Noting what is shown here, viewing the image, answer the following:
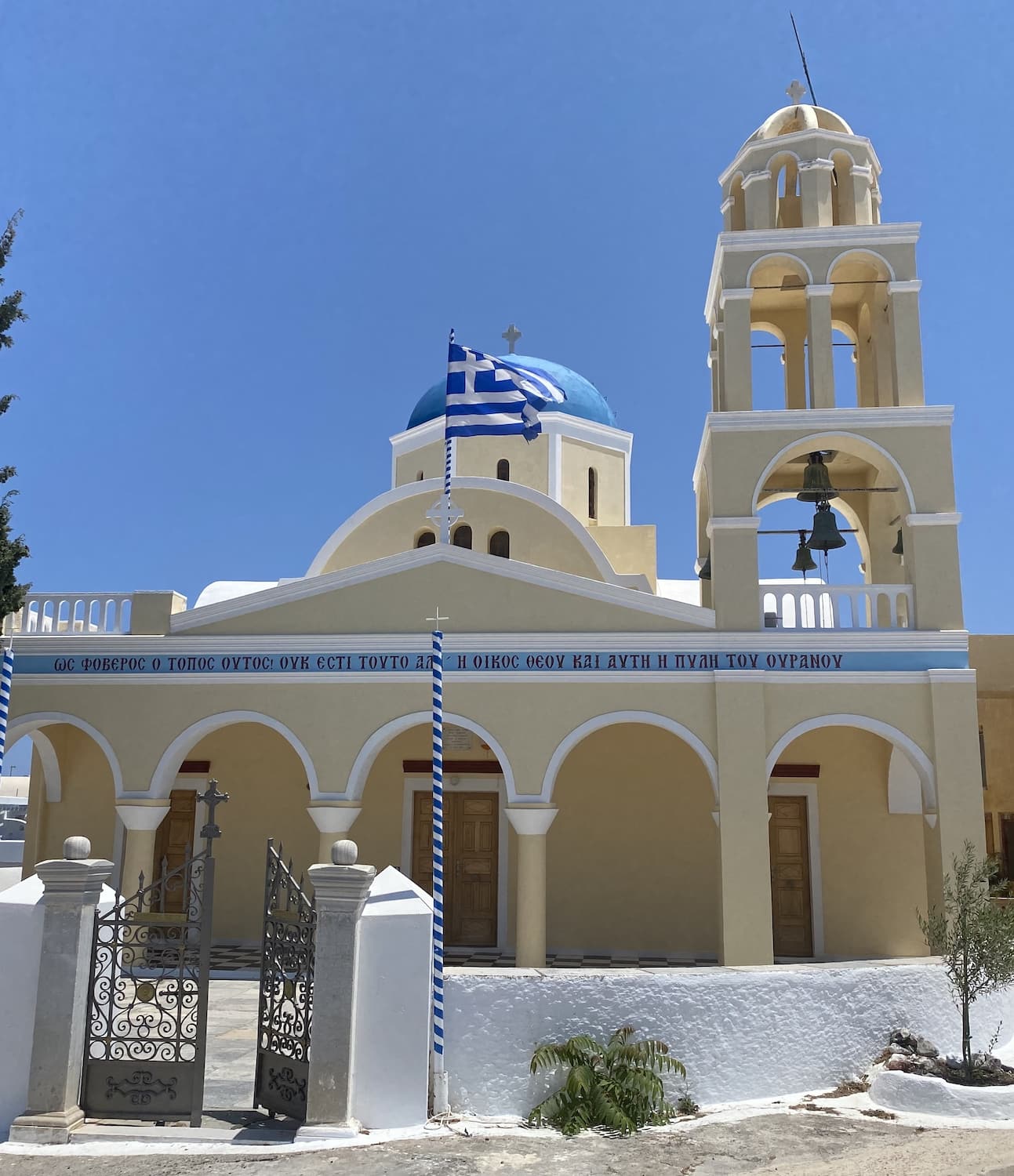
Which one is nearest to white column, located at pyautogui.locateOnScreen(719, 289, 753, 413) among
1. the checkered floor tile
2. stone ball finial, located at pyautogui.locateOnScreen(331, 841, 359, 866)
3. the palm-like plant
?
the checkered floor tile

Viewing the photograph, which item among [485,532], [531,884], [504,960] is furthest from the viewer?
[485,532]

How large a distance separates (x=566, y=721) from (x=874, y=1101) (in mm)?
4944

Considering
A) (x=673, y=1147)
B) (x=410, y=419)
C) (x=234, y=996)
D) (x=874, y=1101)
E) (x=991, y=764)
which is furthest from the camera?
(x=410, y=419)

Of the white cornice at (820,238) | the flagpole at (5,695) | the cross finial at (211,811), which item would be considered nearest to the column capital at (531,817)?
the cross finial at (211,811)

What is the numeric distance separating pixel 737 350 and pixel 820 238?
154cm

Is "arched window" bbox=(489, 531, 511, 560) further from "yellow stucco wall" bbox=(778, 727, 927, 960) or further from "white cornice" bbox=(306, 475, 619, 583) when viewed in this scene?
"yellow stucco wall" bbox=(778, 727, 927, 960)

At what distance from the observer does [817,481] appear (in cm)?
1241

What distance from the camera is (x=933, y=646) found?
11.5m

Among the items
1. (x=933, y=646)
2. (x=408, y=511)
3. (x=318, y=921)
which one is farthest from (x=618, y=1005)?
(x=408, y=511)

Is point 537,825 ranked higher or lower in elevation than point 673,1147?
higher

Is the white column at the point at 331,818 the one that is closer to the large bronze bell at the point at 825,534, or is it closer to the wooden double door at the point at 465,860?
the wooden double door at the point at 465,860

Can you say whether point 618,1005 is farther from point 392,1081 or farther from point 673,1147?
point 392,1081

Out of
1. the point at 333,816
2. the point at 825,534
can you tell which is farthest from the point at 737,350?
the point at 333,816

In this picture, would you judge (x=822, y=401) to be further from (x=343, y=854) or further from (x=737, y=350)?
(x=343, y=854)
